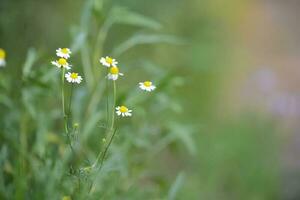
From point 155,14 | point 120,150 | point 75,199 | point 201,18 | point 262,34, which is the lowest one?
point 75,199

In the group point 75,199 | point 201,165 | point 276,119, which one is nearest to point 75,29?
point 75,199

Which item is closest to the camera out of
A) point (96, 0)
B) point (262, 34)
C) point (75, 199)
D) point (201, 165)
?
Result: point (75, 199)

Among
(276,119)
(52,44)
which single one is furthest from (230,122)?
(52,44)

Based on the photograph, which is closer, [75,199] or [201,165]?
[75,199]

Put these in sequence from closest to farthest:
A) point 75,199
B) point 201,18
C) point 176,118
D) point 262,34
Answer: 1. point 75,199
2. point 176,118
3. point 201,18
4. point 262,34

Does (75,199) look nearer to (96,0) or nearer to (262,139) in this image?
(96,0)

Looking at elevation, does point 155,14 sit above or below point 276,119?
above
